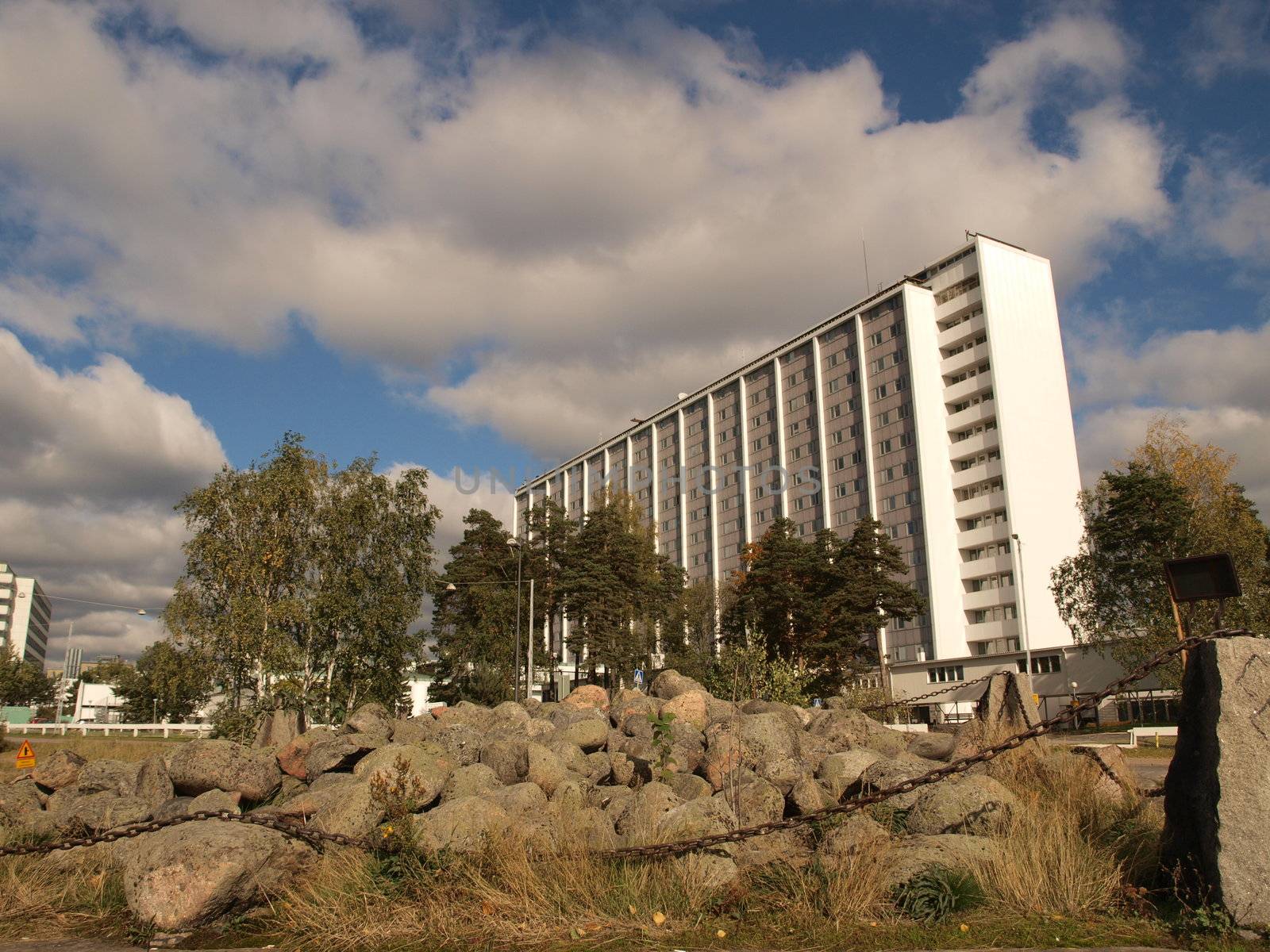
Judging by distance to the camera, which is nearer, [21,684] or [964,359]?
[964,359]

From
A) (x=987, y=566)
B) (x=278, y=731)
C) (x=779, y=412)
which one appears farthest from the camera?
(x=779, y=412)

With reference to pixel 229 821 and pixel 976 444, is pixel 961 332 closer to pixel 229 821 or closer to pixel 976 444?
pixel 976 444

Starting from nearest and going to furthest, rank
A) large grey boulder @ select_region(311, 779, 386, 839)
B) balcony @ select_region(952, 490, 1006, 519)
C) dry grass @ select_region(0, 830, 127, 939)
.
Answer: dry grass @ select_region(0, 830, 127, 939) → large grey boulder @ select_region(311, 779, 386, 839) → balcony @ select_region(952, 490, 1006, 519)

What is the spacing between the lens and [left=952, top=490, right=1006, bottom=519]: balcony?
66125 mm

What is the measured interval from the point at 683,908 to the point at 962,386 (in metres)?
69.7

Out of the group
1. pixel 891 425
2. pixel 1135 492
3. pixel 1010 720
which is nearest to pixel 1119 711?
pixel 1135 492

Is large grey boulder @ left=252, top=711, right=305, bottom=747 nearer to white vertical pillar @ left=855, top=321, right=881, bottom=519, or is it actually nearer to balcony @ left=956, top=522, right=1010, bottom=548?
balcony @ left=956, top=522, right=1010, bottom=548

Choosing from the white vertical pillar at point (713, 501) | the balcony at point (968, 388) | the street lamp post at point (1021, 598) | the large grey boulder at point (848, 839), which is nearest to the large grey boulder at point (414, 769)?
the large grey boulder at point (848, 839)

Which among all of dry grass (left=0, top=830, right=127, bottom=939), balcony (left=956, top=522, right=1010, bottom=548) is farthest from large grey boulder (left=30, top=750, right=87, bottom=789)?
balcony (left=956, top=522, right=1010, bottom=548)

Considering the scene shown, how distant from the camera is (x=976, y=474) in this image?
68.0 metres

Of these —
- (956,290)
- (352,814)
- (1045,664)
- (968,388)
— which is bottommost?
(352,814)

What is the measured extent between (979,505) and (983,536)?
225cm

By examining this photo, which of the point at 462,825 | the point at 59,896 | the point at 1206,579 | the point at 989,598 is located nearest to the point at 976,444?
the point at 989,598

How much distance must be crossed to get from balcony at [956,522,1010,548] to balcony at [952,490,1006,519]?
110 cm
